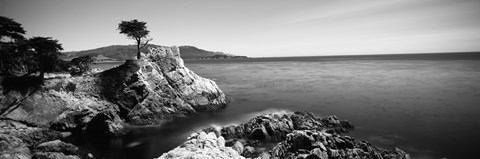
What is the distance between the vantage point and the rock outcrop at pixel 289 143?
15406 mm

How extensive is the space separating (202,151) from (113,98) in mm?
22207

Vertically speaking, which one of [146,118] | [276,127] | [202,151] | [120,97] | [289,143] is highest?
[120,97]

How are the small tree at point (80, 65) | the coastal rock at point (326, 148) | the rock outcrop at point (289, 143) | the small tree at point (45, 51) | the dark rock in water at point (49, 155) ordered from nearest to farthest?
the dark rock in water at point (49, 155) < the rock outcrop at point (289, 143) < the coastal rock at point (326, 148) < the small tree at point (45, 51) < the small tree at point (80, 65)

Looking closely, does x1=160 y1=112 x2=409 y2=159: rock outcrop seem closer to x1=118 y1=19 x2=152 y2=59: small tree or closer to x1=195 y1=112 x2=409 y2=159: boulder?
x1=195 y1=112 x2=409 y2=159: boulder

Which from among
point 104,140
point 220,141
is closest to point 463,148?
point 220,141

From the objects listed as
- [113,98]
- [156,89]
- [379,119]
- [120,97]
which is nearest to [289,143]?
[379,119]

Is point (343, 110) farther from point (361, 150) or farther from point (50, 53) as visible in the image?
point (50, 53)

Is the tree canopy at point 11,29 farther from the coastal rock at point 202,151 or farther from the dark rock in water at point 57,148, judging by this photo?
the coastal rock at point 202,151

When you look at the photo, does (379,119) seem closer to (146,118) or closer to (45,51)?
(146,118)

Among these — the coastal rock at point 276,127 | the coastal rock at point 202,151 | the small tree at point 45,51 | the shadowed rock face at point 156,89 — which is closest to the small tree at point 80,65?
the small tree at point 45,51

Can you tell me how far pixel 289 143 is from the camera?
17.4 meters

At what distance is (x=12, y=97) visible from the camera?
23.5m

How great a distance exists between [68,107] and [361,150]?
32.2 meters

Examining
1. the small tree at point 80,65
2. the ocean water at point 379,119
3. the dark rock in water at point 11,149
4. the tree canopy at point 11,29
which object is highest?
the tree canopy at point 11,29
